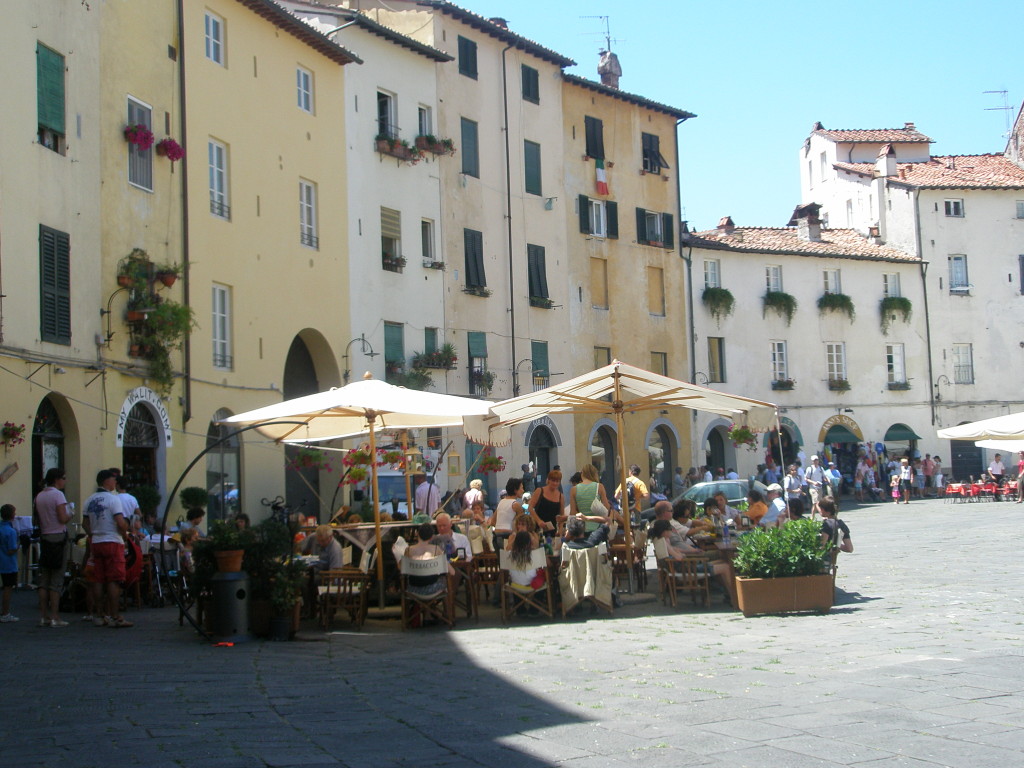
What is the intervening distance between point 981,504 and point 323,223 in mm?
22891

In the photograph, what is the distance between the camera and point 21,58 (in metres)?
17.6

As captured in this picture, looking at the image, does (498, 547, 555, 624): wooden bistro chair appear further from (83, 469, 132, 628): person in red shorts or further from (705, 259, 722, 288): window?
(705, 259, 722, 288): window

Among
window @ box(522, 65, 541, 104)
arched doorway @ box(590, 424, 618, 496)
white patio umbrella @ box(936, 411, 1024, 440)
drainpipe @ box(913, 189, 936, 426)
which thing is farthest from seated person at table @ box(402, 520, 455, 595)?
drainpipe @ box(913, 189, 936, 426)

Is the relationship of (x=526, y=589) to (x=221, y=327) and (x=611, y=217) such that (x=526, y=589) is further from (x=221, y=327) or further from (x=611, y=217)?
(x=611, y=217)

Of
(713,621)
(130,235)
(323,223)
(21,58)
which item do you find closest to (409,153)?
(323,223)

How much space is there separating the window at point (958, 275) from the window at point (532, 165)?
21038 mm

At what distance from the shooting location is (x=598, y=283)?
38.6 metres

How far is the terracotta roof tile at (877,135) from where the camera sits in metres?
54.0

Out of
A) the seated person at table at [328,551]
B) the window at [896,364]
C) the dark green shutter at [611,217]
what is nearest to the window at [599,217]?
the dark green shutter at [611,217]

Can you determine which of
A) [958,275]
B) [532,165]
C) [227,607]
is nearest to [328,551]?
[227,607]

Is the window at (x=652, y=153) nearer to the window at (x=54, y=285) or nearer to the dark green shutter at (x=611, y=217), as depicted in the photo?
the dark green shutter at (x=611, y=217)

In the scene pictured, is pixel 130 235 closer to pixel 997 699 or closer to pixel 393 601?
pixel 393 601

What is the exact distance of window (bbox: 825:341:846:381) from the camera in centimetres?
4650

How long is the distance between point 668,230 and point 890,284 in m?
11.7
